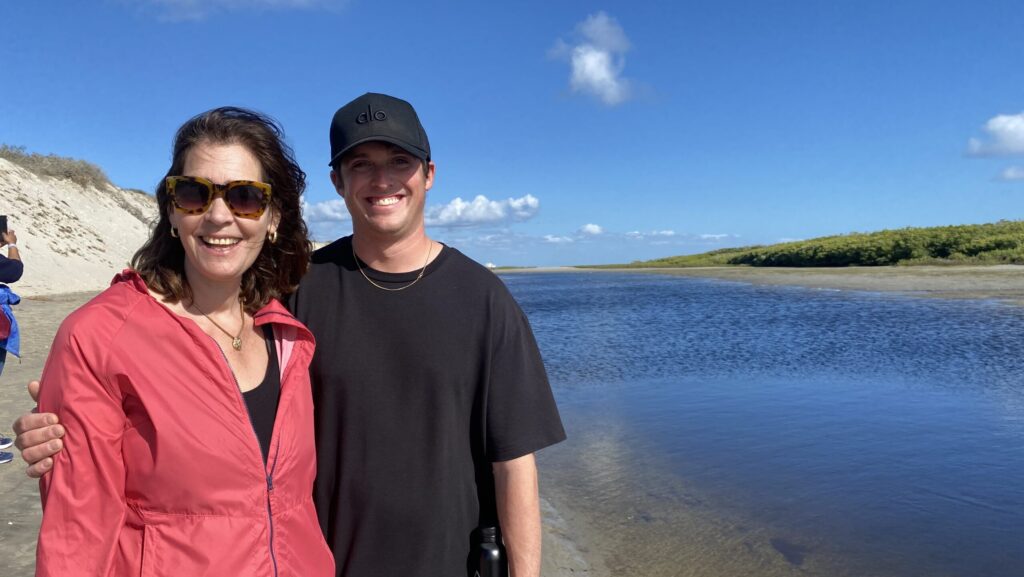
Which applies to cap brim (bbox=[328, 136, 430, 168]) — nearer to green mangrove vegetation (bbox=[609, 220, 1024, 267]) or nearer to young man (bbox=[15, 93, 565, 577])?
young man (bbox=[15, 93, 565, 577])

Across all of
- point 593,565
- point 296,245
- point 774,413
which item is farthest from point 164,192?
point 774,413

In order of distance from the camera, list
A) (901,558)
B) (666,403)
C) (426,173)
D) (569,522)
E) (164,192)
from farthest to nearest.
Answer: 1. (666,403)
2. (569,522)
3. (901,558)
4. (426,173)
5. (164,192)

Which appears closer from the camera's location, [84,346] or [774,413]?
[84,346]

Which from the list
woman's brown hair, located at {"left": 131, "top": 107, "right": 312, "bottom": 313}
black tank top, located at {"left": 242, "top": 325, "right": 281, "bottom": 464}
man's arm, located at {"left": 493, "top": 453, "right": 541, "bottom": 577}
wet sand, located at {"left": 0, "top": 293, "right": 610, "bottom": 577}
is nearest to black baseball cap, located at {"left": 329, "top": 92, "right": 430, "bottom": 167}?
woman's brown hair, located at {"left": 131, "top": 107, "right": 312, "bottom": 313}

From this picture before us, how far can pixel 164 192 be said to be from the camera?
2.01 m

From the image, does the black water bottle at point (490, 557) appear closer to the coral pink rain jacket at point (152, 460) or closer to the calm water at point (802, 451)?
the coral pink rain jacket at point (152, 460)

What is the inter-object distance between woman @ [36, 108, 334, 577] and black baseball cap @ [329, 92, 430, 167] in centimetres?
21

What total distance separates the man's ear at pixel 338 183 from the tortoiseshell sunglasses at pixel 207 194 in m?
0.27

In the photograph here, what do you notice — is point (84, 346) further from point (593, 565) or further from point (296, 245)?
point (593, 565)

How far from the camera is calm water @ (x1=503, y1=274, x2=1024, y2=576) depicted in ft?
16.1

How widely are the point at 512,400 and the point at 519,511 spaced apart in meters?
0.36

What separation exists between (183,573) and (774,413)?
8.24 m

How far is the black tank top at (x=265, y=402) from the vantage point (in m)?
1.85

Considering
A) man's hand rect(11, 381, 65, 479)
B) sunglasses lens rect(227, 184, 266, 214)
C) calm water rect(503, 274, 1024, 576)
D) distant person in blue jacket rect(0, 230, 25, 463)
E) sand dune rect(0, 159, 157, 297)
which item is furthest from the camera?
sand dune rect(0, 159, 157, 297)
